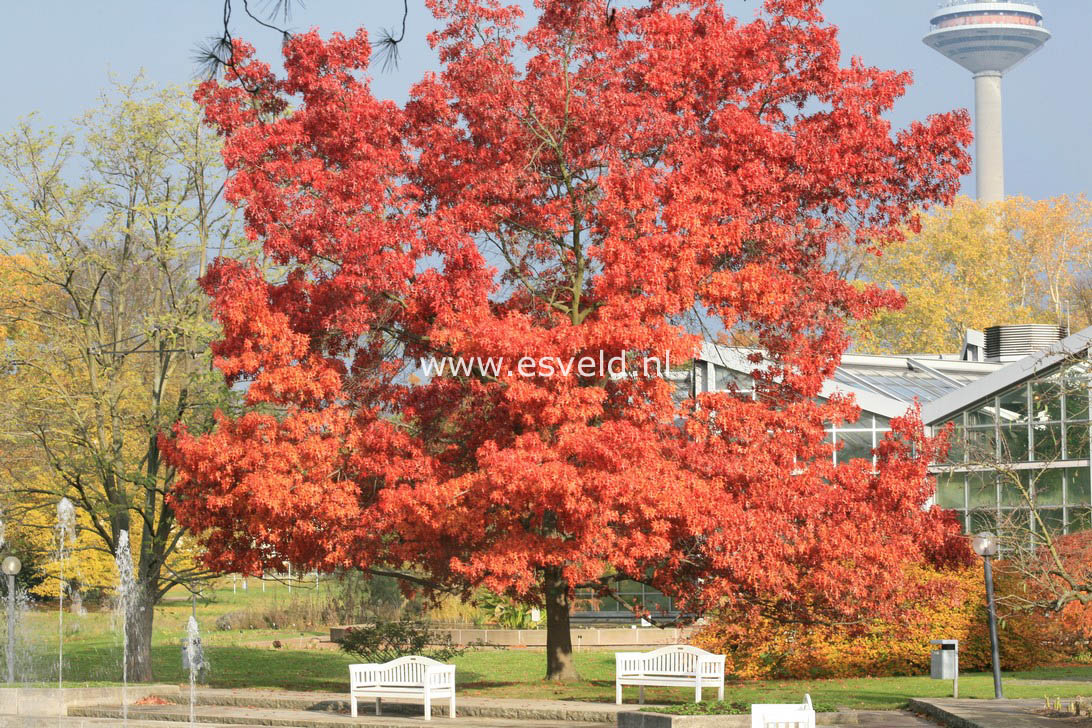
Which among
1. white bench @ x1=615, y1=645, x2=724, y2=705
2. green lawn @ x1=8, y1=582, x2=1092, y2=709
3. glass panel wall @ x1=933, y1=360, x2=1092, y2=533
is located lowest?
green lawn @ x1=8, y1=582, x2=1092, y2=709

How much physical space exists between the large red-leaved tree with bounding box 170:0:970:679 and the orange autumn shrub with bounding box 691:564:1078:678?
10.7ft

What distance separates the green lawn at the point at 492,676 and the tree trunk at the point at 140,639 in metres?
0.67

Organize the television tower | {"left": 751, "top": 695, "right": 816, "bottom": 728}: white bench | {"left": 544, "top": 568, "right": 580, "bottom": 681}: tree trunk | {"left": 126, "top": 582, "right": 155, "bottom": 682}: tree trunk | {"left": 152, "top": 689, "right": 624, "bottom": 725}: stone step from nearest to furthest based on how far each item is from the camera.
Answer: {"left": 751, "top": 695, "right": 816, "bottom": 728}: white bench → {"left": 152, "top": 689, "right": 624, "bottom": 725}: stone step → {"left": 544, "top": 568, "right": 580, "bottom": 681}: tree trunk → {"left": 126, "top": 582, "right": 155, "bottom": 682}: tree trunk → the television tower

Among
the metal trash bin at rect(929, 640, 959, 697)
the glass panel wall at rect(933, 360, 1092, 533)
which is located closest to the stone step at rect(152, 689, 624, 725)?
the metal trash bin at rect(929, 640, 959, 697)

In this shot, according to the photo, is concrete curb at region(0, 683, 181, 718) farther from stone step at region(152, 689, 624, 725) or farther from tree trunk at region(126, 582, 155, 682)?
tree trunk at region(126, 582, 155, 682)

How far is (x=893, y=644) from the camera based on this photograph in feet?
75.3

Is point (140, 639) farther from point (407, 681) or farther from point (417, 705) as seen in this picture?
point (407, 681)

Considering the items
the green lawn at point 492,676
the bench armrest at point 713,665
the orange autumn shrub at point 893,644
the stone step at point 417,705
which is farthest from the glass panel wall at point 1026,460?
the stone step at point 417,705

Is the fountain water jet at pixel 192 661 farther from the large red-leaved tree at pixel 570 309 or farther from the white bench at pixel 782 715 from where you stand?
the white bench at pixel 782 715

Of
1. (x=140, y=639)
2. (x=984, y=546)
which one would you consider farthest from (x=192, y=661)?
(x=984, y=546)

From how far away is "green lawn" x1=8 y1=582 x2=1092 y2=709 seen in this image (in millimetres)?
18656

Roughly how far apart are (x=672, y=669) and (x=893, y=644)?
6641mm

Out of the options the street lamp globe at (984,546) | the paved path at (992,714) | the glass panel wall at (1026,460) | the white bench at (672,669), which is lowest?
the paved path at (992,714)

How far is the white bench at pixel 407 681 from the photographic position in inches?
664
